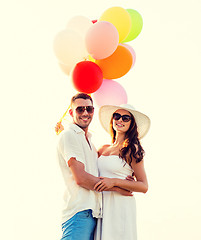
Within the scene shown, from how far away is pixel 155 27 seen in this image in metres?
12.5

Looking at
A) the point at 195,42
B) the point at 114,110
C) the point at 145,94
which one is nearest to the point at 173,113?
the point at 145,94

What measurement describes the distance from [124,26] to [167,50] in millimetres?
8943

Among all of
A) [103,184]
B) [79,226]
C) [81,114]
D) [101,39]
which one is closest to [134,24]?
[101,39]

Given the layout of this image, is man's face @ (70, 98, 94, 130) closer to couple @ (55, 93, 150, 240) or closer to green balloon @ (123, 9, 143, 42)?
couple @ (55, 93, 150, 240)

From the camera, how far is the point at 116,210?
3533mm

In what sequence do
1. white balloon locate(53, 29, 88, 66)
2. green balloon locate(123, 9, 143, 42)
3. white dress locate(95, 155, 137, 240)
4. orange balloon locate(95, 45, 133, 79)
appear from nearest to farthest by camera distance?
white dress locate(95, 155, 137, 240) → white balloon locate(53, 29, 88, 66) → orange balloon locate(95, 45, 133, 79) → green balloon locate(123, 9, 143, 42)

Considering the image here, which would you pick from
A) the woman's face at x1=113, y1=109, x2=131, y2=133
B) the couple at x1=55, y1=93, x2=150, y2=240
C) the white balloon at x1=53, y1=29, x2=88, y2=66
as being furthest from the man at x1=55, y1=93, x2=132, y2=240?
the white balloon at x1=53, y1=29, x2=88, y2=66

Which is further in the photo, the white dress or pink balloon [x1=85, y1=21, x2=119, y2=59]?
pink balloon [x1=85, y1=21, x2=119, y2=59]

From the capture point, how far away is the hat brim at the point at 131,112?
3.96 meters

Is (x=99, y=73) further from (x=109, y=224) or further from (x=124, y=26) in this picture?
(x=109, y=224)

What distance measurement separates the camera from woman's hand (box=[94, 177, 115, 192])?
3.33 m

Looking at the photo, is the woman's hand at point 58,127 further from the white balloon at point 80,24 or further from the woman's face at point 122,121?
the white balloon at point 80,24

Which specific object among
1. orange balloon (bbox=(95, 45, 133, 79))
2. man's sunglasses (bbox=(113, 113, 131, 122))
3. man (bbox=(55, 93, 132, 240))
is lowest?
man (bbox=(55, 93, 132, 240))

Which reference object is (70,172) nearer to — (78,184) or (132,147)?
(78,184)
